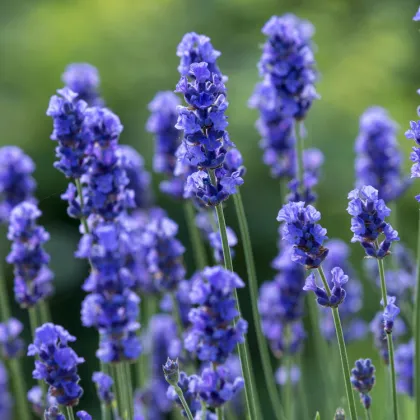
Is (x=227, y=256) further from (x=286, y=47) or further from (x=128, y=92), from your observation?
(x=128, y=92)

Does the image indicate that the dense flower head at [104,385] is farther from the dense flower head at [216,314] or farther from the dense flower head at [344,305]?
the dense flower head at [344,305]

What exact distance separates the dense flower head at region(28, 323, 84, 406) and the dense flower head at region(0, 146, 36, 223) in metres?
1.03

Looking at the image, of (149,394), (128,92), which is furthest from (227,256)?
(128,92)

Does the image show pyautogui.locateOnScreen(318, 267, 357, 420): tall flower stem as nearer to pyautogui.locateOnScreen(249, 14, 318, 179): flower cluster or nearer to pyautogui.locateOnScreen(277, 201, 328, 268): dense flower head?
pyautogui.locateOnScreen(277, 201, 328, 268): dense flower head

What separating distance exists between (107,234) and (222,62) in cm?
509

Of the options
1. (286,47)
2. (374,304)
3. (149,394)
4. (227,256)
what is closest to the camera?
(227,256)

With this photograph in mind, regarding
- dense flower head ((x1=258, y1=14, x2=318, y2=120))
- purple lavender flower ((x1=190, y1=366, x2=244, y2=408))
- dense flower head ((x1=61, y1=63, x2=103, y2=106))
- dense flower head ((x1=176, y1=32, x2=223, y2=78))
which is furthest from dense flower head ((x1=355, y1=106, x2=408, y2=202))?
purple lavender flower ((x1=190, y1=366, x2=244, y2=408))

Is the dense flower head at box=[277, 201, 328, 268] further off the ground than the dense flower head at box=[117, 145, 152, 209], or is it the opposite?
the dense flower head at box=[117, 145, 152, 209]

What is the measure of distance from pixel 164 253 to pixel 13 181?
58cm

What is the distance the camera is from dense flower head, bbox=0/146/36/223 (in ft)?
8.31

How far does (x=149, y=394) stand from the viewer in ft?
8.65

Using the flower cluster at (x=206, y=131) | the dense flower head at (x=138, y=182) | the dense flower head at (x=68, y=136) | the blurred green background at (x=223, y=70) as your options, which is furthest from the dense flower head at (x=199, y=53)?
the blurred green background at (x=223, y=70)

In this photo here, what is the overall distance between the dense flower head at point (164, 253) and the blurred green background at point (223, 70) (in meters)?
2.74

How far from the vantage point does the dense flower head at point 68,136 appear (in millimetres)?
1823
